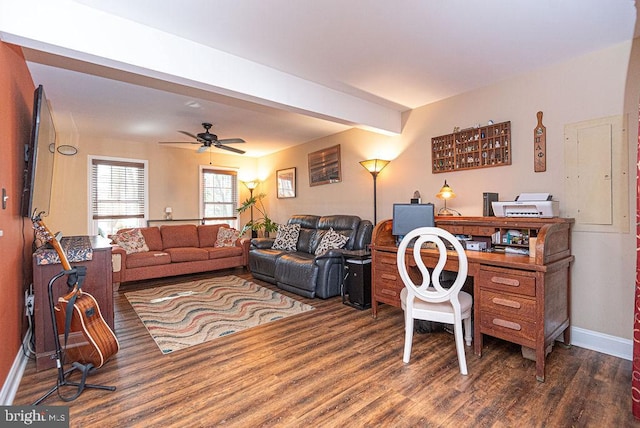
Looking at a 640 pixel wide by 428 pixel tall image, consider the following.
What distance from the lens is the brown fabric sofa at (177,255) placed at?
4.70 meters

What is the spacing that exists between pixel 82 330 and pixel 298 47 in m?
2.54

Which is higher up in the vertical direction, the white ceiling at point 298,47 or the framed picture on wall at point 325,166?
the white ceiling at point 298,47

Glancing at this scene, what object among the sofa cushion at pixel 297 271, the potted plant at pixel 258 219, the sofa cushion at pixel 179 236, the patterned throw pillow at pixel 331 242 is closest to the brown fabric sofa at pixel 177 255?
the sofa cushion at pixel 179 236

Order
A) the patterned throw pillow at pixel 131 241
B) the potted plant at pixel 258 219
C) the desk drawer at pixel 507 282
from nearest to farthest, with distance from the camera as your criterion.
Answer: the desk drawer at pixel 507 282 → the patterned throw pillow at pixel 131 241 → the potted plant at pixel 258 219

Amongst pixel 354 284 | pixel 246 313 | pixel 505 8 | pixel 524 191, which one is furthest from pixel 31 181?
pixel 524 191

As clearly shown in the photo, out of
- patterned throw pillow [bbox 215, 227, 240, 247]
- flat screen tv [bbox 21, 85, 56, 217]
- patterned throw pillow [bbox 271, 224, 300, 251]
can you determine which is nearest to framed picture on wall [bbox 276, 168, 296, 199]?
patterned throw pillow [bbox 271, 224, 300, 251]

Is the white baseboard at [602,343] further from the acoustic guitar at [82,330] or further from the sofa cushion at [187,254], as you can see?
the sofa cushion at [187,254]

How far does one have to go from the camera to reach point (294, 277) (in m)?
4.12

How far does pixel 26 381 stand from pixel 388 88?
151 inches

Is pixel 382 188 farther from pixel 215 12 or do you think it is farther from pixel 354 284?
pixel 215 12

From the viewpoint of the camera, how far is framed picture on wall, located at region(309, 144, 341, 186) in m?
5.06

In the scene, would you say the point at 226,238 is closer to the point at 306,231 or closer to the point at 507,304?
the point at 306,231

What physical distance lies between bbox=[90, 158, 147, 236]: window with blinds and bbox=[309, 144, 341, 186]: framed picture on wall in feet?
10.4

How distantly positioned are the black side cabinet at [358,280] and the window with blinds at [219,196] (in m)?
3.93
